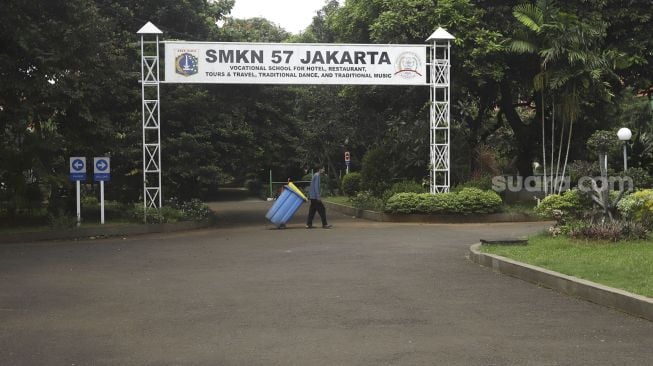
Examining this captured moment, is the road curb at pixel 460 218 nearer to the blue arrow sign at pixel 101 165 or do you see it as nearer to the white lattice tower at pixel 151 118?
the white lattice tower at pixel 151 118

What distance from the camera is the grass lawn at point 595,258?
298 inches

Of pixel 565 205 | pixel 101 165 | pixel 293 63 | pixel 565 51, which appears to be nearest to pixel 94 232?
pixel 101 165

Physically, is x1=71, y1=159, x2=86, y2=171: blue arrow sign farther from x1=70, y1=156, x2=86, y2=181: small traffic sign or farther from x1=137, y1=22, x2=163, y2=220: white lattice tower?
x1=137, y1=22, x2=163, y2=220: white lattice tower

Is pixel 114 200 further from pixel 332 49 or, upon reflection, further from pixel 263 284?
pixel 263 284

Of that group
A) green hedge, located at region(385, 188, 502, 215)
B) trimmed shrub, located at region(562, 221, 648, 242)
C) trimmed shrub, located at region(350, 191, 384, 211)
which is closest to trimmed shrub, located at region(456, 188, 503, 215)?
green hedge, located at region(385, 188, 502, 215)

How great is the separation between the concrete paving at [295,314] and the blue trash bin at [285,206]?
5.43 m

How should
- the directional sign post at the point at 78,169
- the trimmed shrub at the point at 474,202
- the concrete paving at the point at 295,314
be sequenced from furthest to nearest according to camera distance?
the trimmed shrub at the point at 474,202, the directional sign post at the point at 78,169, the concrete paving at the point at 295,314

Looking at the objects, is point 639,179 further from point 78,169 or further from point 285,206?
point 78,169

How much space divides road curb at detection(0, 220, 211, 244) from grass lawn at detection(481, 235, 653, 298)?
9793mm

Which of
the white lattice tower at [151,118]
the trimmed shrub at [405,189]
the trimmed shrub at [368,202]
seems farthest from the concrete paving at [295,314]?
the trimmed shrub at [368,202]

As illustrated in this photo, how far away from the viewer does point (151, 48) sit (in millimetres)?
19781

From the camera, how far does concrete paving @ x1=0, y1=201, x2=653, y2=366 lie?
5.36m

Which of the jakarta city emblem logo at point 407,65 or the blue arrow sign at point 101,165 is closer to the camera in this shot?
the blue arrow sign at point 101,165

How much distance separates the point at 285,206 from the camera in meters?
17.6
